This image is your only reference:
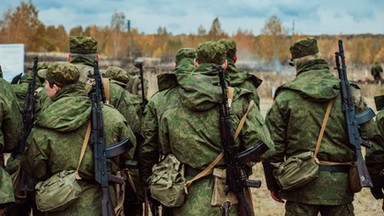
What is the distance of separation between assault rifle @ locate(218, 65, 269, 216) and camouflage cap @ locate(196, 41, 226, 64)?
21 centimetres

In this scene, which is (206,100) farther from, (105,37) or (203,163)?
(105,37)

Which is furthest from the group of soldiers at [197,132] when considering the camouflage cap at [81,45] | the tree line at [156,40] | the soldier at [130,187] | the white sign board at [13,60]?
the tree line at [156,40]

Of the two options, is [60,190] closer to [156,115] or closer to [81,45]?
[156,115]

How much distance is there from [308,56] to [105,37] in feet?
292

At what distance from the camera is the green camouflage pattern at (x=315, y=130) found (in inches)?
210

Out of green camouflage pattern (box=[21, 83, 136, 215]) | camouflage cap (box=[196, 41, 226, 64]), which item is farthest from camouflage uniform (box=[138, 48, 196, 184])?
green camouflage pattern (box=[21, 83, 136, 215])

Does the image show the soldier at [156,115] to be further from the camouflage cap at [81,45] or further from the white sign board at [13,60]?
the white sign board at [13,60]

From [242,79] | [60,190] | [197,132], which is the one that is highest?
[242,79]

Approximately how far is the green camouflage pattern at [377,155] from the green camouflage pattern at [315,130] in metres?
Result: 0.37

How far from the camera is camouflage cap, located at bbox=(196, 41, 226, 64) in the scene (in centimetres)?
478

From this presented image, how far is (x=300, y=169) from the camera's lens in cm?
528

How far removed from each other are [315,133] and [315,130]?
0.03 m

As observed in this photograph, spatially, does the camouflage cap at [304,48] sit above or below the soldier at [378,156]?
above

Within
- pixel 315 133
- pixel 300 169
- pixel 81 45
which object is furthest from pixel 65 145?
pixel 315 133
